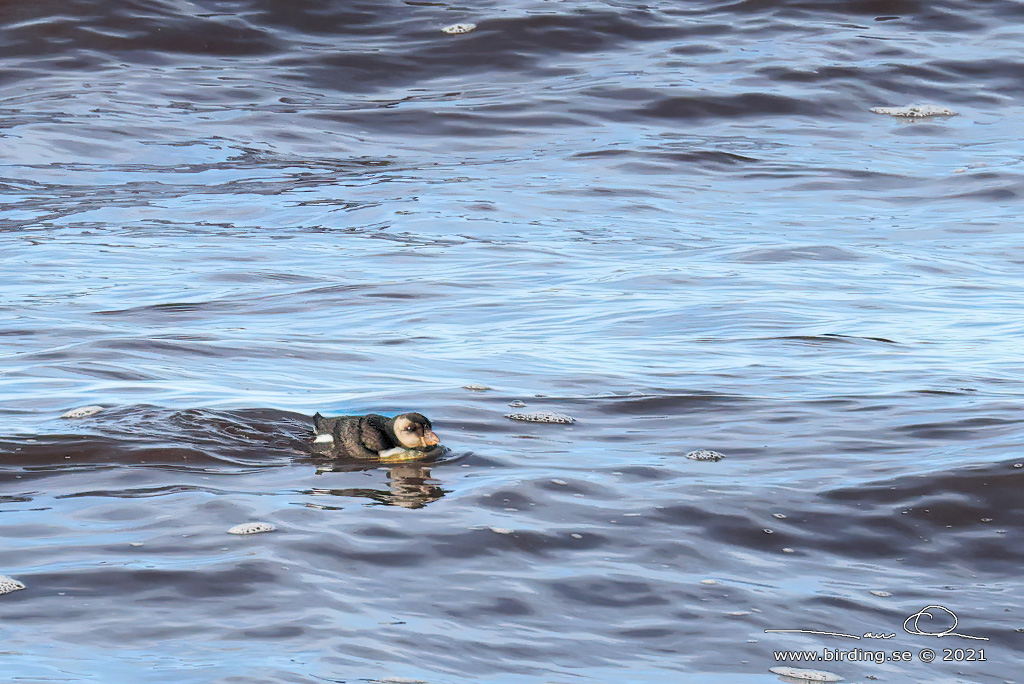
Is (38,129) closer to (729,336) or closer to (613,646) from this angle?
(729,336)

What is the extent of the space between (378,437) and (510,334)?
259cm

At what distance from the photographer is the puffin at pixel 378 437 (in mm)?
5703

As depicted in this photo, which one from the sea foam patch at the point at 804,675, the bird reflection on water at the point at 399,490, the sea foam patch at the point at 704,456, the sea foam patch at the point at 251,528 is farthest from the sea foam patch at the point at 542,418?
the sea foam patch at the point at 804,675

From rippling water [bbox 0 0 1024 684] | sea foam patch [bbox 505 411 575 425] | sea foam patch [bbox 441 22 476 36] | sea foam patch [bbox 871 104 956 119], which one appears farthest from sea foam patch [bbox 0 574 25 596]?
sea foam patch [bbox 441 22 476 36]

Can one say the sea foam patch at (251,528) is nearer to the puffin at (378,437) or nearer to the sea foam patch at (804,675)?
the puffin at (378,437)

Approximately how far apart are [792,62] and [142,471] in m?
11.9

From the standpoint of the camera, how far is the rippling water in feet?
15.3

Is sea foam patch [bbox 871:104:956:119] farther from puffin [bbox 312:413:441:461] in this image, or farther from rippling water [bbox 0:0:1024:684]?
puffin [bbox 312:413:441:461]

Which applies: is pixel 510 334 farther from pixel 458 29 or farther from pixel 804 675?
pixel 458 29

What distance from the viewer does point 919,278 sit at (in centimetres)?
992

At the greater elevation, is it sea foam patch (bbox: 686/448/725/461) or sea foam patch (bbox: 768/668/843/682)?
sea foam patch (bbox: 768/668/843/682)

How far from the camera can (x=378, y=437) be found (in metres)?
5.83

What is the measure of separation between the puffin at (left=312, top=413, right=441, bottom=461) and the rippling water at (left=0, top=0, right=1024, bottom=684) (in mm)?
85

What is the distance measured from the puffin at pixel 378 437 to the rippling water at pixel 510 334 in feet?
0.28
